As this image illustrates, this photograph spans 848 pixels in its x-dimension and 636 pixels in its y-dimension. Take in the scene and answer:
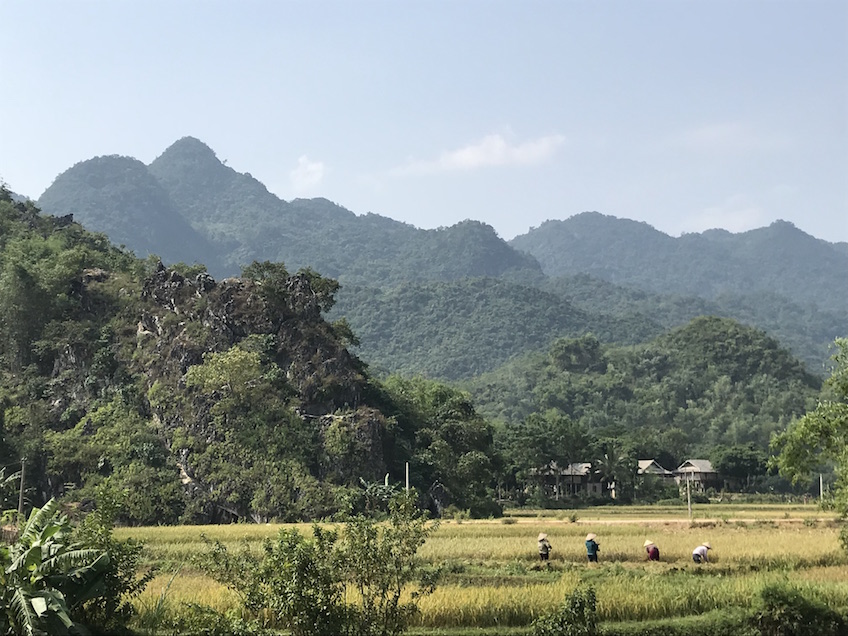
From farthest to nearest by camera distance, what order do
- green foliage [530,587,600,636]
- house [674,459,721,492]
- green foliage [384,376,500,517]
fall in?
house [674,459,721,492]
green foliage [384,376,500,517]
green foliage [530,587,600,636]

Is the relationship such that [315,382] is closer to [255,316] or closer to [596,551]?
[255,316]

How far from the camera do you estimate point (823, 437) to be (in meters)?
22.8

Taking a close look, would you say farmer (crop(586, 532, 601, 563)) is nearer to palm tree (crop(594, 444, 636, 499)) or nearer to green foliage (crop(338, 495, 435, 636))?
green foliage (crop(338, 495, 435, 636))

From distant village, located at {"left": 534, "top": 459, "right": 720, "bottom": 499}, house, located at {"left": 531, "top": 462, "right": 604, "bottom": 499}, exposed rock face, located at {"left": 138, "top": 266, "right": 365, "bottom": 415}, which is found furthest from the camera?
distant village, located at {"left": 534, "top": 459, "right": 720, "bottom": 499}

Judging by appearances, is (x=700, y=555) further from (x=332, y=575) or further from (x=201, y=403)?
(x=201, y=403)

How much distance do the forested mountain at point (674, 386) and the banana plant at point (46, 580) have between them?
354 feet

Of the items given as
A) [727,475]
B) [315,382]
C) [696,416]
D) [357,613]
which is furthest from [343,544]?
[696,416]

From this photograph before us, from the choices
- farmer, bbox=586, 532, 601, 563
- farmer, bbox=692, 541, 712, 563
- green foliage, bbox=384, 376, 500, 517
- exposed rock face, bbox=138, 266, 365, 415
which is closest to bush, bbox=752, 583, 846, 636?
farmer, bbox=692, 541, 712, 563

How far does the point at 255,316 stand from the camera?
2431 inches

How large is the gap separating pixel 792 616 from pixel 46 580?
13316 millimetres

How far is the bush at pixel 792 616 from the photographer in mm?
15641

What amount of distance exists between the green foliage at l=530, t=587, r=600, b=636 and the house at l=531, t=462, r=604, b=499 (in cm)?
7393

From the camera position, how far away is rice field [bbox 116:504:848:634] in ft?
55.3

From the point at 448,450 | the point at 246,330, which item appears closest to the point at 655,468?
the point at 448,450
